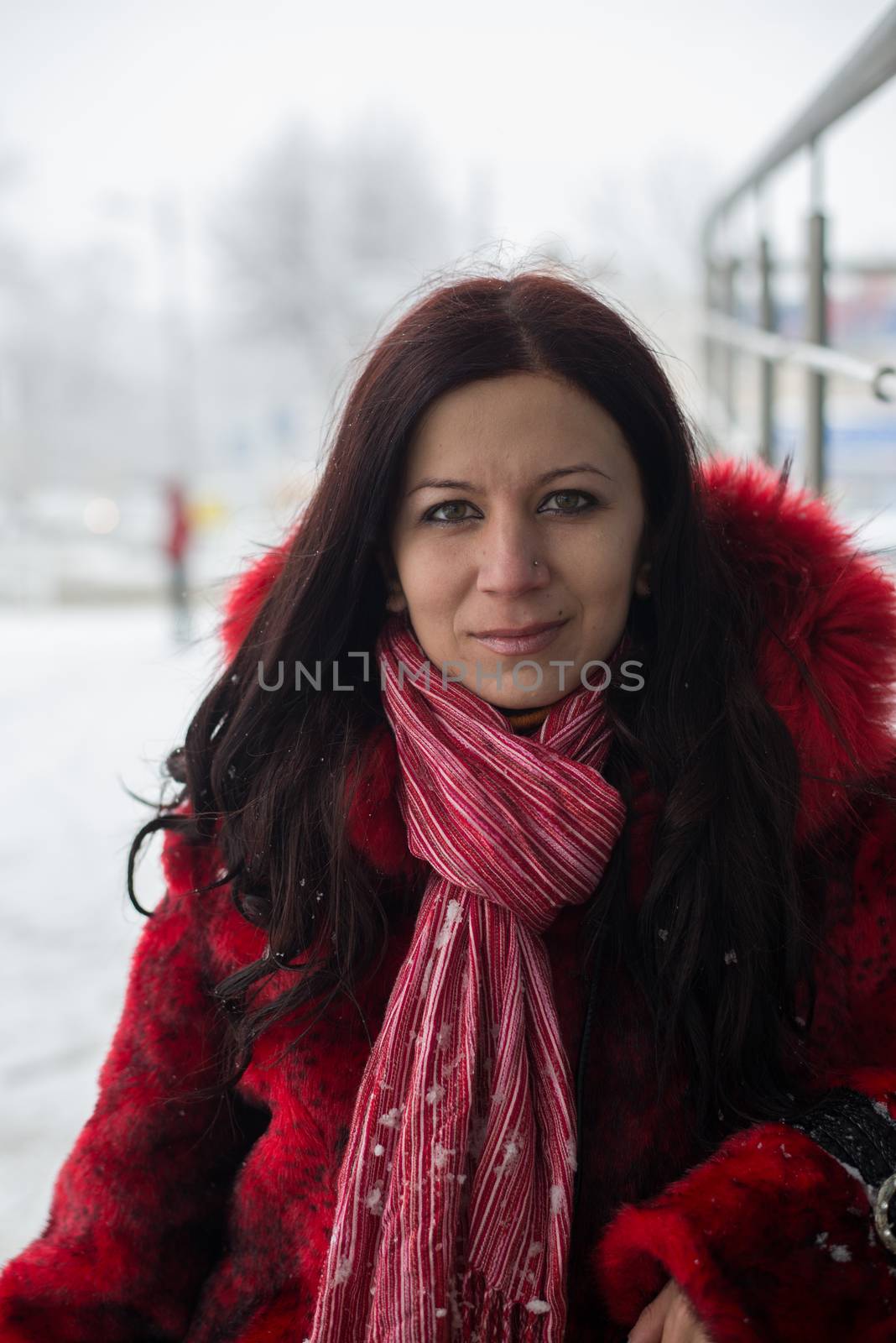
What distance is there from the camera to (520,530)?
4.04ft

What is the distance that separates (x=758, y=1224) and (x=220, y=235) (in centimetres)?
2717

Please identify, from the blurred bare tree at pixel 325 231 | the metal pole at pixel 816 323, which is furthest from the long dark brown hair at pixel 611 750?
the blurred bare tree at pixel 325 231

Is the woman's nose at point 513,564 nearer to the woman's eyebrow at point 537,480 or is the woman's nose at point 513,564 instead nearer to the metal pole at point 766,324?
the woman's eyebrow at point 537,480

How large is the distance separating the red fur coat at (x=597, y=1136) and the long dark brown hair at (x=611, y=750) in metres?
0.04

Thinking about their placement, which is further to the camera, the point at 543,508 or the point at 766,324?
the point at 766,324

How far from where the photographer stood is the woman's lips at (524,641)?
1.26 metres

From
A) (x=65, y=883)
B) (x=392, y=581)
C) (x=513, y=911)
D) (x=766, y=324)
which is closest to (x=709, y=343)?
(x=766, y=324)

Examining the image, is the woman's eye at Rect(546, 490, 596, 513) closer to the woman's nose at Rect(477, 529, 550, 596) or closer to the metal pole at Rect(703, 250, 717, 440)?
the woman's nose at Rect(477, 529, 550, 596)

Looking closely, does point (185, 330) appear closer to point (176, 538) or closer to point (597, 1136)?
point (176, 538)

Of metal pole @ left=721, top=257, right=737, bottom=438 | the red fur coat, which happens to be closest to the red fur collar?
the red fur coat

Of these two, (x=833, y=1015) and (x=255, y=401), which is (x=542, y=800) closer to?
(x=833, y=1015)

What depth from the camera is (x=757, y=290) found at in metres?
3.28

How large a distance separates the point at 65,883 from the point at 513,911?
3.04 metres

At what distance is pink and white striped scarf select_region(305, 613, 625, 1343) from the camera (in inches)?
46.0
